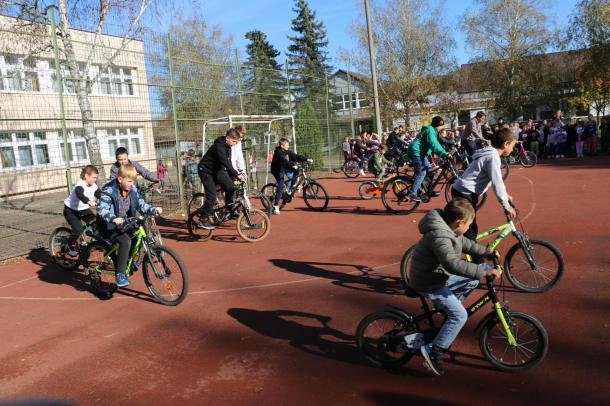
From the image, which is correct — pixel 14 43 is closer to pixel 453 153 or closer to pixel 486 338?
pixel 453 153

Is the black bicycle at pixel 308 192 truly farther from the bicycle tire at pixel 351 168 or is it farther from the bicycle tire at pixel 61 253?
the bicycle tire at pixel 351 168

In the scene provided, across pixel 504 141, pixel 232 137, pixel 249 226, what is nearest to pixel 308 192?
pixel 249 226

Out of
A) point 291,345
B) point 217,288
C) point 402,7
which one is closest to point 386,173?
point 217,288

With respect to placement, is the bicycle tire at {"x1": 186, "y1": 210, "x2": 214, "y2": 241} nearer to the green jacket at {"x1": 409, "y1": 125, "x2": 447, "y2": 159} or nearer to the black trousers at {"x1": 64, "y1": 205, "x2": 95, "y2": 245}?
the black trousers at {"x1": 64, "y1": 205, "x2": 95, "y2": 245}

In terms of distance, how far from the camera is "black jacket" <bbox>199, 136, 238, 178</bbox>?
29.2 ft

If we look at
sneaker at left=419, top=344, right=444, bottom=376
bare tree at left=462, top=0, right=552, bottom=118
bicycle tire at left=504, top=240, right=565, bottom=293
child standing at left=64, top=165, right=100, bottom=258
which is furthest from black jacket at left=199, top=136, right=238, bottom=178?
bare tree at left=462, top=0, right=552, bottom=118

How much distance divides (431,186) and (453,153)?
1330mm

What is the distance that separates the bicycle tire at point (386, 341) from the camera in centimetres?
377

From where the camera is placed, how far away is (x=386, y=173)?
1469cm

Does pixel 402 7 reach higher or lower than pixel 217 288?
higher

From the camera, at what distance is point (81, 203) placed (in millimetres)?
7449

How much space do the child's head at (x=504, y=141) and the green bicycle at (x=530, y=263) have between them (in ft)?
2.70

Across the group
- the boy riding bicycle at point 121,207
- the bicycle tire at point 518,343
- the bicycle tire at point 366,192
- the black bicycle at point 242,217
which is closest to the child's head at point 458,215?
the bicycle tire at point 518,343

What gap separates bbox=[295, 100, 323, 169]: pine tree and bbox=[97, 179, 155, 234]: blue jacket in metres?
13.4
